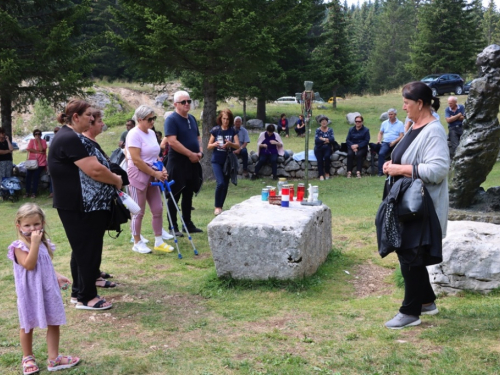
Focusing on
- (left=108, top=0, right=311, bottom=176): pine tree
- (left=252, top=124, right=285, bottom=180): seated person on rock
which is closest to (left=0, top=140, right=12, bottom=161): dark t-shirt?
(left=108, top=0, right=311, bottom=176): pine tree

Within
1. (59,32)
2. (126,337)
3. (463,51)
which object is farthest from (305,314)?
(463,51)

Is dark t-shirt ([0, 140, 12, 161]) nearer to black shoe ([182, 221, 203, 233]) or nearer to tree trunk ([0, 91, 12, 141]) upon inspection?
tree trunk ([0, 91, 12, 141])

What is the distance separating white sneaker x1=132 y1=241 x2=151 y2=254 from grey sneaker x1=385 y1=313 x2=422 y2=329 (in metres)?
3.58

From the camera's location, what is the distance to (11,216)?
37.6 ft

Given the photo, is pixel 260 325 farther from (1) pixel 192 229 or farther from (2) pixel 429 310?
(1) pixel 192 229

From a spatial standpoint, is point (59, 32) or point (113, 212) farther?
point (59, 32)

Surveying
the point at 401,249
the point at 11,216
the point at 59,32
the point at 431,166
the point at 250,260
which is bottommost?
the point at 11,216

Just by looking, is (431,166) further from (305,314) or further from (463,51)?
(463,51)

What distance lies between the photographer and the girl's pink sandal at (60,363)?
3652 millimetres

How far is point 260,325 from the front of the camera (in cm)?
445

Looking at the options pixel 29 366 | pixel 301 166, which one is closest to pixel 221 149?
pixel 29 366

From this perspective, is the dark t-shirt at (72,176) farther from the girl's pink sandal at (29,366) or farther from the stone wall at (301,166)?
the stone wall at (301,166)

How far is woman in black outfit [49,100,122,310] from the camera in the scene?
4.50 meters

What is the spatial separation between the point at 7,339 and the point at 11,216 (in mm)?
7869
